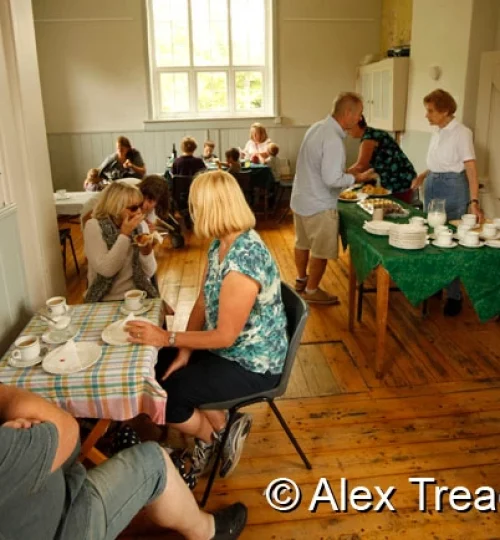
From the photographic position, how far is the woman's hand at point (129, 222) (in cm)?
262

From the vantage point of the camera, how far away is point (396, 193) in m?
4.29

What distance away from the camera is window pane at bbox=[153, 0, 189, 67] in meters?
7.53

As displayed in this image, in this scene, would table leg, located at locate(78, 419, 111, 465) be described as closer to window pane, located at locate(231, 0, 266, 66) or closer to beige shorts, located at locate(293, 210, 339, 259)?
beige shorts, located at locate(293, 210, 339, 259)

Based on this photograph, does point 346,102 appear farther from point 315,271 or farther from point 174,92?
point 174,92

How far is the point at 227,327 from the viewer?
1.93 meters

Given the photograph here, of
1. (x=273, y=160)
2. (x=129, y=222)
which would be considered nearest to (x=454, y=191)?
(x=129, y=222)

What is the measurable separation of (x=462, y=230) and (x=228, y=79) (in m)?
5.86

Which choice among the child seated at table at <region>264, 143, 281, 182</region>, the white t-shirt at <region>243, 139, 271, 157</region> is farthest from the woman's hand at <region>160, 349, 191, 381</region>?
the white t-shirt at <region>243, 139, 271, 157</region>

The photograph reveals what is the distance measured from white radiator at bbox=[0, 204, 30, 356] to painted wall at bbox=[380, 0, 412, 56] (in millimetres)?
5965

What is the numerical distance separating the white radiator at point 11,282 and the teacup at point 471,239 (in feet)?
7.26

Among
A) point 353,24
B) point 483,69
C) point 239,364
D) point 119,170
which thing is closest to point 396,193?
point 483,69

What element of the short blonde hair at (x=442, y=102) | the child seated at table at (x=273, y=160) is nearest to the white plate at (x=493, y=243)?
the short blonde hair at (x=442, y=102)

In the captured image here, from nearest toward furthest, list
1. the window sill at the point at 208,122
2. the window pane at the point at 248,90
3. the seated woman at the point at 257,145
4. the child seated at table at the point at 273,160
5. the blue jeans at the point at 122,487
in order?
the blue jeans at the point at 122,487
the child seated at table at the point at 273,160
the seated woman at the point at 257,145
the window sill at the point at 208,122
the window pane at the point at 248,90

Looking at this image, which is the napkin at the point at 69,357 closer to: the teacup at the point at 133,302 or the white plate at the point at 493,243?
the teacup at the point at 133,302
